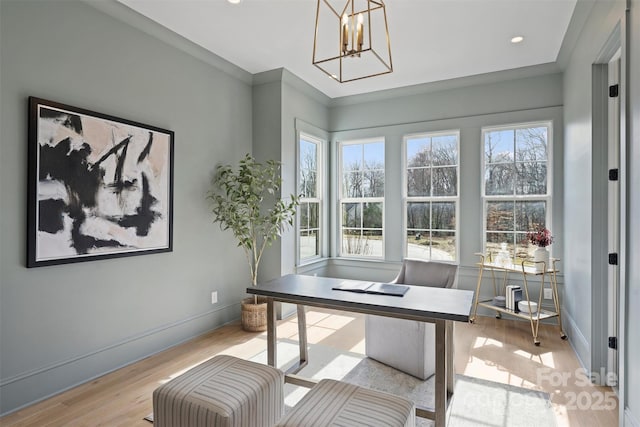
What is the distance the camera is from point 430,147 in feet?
15.5

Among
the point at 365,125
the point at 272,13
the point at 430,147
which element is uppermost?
the point at 272,13

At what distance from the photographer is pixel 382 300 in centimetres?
205

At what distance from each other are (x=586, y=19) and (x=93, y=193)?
3.99 metres

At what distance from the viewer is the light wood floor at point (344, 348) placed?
2.22m

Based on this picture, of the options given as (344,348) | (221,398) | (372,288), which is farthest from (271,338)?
(344,348)

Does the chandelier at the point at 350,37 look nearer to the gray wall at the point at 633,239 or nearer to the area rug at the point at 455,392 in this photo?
the gray wall at the point at 633,239

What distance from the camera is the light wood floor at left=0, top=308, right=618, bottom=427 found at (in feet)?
7.27

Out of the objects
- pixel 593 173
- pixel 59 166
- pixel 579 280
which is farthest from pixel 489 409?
pixel 59 166

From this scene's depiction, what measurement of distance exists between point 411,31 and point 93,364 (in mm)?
3765

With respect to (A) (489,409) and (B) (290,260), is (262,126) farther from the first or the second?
(A) (489,409)

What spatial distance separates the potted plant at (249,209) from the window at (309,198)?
60 centimetres

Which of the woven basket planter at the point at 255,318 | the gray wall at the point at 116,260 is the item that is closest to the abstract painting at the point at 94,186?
the gray wall at the point at 116,260

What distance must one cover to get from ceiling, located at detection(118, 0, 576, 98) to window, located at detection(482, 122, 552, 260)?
81cm

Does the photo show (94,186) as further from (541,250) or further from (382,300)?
(541,250)
